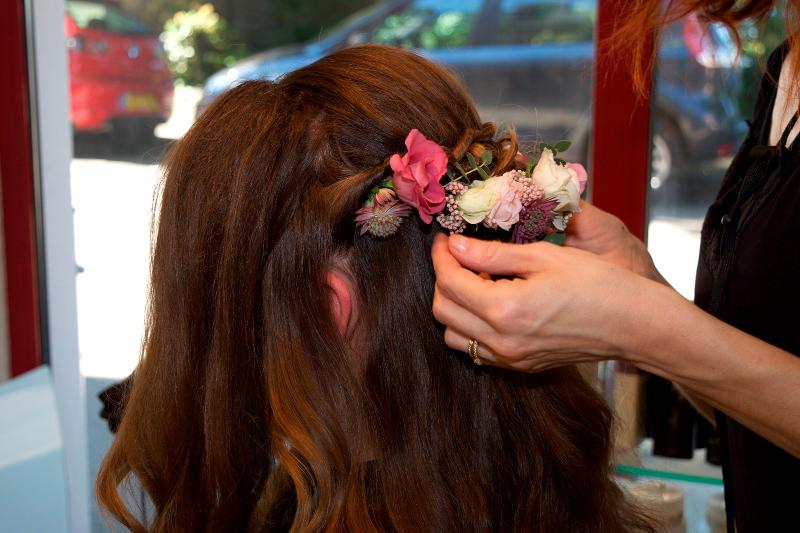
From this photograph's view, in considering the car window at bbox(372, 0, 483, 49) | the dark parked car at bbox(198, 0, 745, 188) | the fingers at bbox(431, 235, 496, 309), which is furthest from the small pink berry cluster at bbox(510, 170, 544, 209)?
the car window at bbox(372, 0, 483, 49)

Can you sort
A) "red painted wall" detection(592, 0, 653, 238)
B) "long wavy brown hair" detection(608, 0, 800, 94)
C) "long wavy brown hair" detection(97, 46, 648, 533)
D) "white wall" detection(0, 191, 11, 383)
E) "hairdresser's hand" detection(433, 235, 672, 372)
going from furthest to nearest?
"white wall" detection(0, 191, 11, 383) → "red painted wall" detection(592, 0, 653, 238) → "long wavy brown hair" detection(608, 0, 800, 94) → "long wavy brown hair" detection(97, 46, 648, 533) → "hairdresser's hand" detection(433, 235, 672, 372)

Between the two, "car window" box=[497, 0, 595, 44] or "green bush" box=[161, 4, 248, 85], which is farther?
"green bush" box=[161, 4, 248, 85]

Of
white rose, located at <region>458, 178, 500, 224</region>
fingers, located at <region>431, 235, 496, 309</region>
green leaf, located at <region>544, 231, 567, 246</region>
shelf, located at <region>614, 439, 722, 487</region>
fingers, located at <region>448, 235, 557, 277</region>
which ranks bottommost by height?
shelf, located at <region>614, 439, 722, 487</region>

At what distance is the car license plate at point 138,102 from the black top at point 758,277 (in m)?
1.79

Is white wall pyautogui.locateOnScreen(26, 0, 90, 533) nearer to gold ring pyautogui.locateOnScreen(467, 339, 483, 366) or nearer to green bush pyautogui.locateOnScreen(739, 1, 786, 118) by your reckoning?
gold ring pyautogui.locateOnScreen(467, 339, 483, 366)

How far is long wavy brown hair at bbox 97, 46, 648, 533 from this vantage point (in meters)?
1.09

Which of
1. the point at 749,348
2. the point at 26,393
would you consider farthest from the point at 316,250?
the point at 26,393

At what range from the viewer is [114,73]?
8.41 ft

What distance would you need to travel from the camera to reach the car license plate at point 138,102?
8.50 ft

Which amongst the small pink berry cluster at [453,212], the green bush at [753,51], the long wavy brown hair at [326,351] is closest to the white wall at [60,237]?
the long wavy brown hair at [326,351]

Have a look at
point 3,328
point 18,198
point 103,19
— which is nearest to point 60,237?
point 18,198

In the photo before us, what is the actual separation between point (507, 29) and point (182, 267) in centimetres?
149

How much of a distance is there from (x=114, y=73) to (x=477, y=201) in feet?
6.26

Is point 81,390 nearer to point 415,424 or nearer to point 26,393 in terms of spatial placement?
point 26,393
